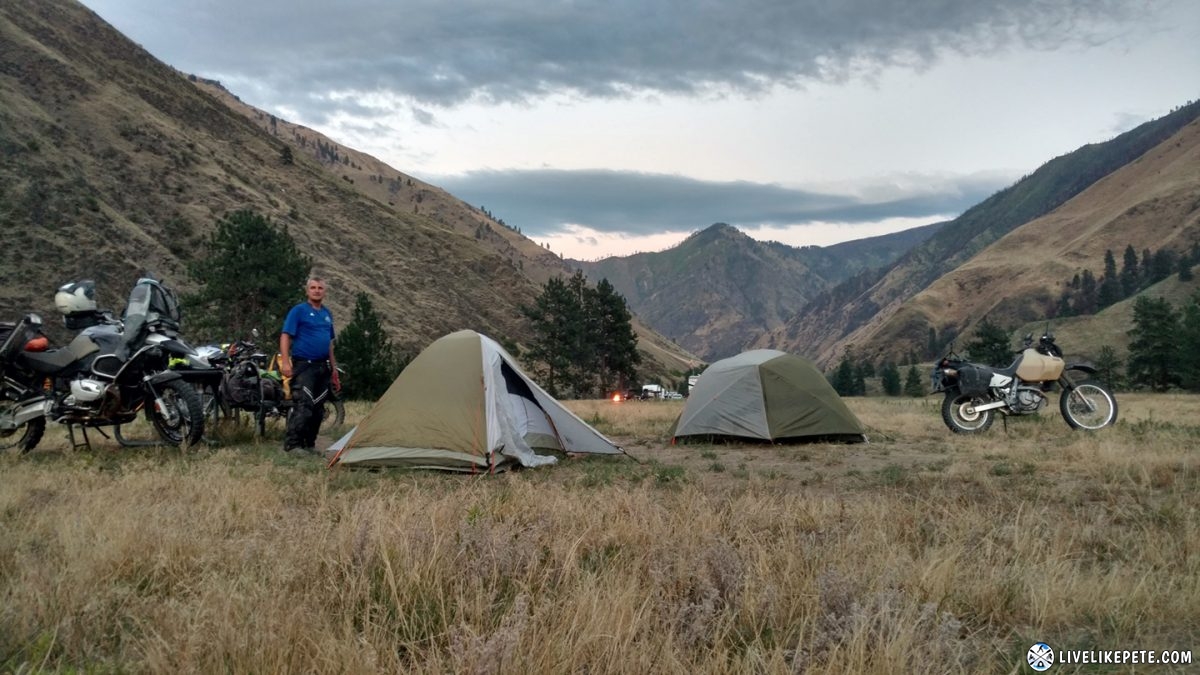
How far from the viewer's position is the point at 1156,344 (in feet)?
178

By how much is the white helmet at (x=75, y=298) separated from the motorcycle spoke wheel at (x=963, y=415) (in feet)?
46.5

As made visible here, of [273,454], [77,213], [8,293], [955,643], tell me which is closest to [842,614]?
[955,643]

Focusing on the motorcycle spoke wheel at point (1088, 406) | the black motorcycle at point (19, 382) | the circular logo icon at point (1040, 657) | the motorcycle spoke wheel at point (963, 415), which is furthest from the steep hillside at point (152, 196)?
the circular logo icon at point (1040, 657)

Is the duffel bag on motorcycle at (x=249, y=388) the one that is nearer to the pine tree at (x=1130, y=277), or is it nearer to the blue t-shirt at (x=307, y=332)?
the blue t-shirt at (x=307, y=332)

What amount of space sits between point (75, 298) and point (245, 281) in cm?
2162

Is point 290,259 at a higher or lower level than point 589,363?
higher

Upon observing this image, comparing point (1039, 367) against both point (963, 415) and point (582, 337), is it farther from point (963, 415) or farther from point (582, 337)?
point (582, 337)

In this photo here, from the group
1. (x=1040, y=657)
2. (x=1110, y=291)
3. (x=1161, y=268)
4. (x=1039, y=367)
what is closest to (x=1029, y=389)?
(x=1039, y=367)

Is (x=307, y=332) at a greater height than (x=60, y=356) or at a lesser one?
greater

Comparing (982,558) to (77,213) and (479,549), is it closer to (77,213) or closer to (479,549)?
(479,549)

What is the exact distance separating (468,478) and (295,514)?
2945 millimetres

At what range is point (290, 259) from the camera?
3109 centimetres

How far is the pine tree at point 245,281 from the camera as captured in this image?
94.8 feet

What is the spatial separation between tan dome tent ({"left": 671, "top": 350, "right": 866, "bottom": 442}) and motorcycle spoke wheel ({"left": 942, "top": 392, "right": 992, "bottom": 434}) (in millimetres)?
2059
